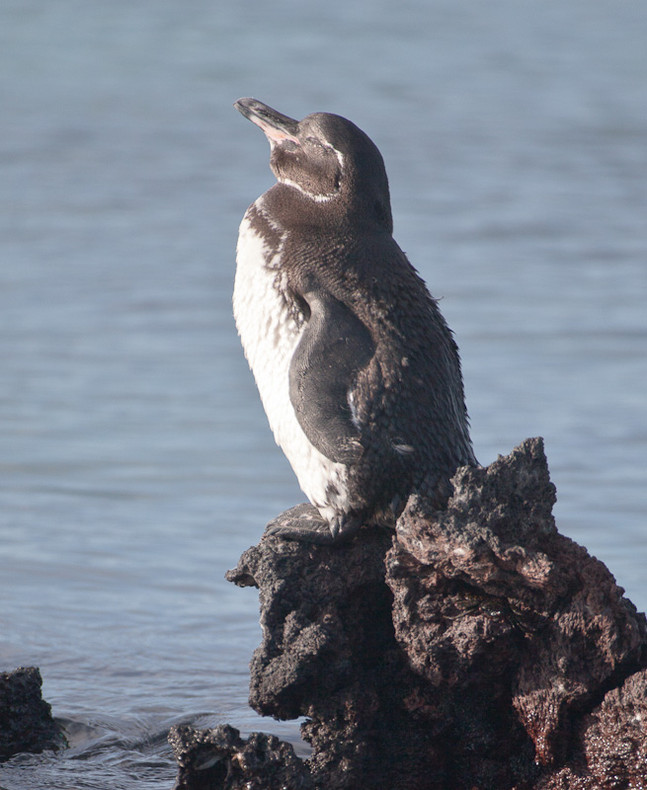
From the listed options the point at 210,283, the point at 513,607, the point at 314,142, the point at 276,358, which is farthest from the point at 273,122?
the point at 210,283

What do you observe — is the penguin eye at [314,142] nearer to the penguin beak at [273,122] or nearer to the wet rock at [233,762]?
the penguin beak at [273,122]

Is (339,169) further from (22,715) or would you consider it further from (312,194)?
(22,715)

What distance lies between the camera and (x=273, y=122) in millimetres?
4801

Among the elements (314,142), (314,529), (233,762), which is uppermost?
(314,142)

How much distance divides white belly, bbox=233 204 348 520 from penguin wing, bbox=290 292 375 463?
0.26ft

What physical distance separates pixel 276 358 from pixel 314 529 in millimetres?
597

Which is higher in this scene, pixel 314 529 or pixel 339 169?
pixel 339 169

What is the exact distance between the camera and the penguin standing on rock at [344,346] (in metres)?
4.16

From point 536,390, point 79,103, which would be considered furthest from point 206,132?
point 536,390

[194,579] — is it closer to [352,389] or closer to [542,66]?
[352,389]

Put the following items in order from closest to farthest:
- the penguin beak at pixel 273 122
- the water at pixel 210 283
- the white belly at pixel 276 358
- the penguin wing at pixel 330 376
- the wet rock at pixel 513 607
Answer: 1. the wet rock at pixel 513 607
2. the penguin wing at pixel 330 376
3. the white belly at pixel 276 358
4. the penguin beak at pixel 273 122
5. the water at pixel 210 283

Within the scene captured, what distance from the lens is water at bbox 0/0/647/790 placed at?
20.9 feet

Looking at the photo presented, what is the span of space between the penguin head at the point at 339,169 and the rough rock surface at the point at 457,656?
1.15 metres

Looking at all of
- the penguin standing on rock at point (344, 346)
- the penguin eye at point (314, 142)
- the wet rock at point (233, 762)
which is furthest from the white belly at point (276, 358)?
the wet rock at point (233, 762)
